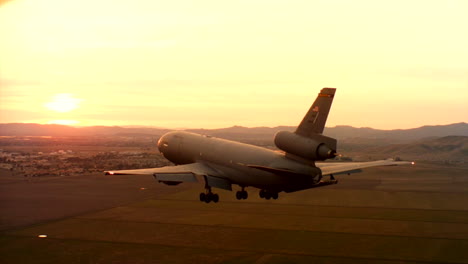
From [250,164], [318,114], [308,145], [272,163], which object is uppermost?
[318,114]

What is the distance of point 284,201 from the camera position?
127 meters

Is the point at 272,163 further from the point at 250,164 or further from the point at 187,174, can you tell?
the point at 187,174

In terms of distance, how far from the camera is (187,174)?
186 ft

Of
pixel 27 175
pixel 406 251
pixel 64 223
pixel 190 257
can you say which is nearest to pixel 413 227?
pixel 406 251

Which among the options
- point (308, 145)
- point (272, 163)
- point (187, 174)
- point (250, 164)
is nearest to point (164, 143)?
point (187, 174)

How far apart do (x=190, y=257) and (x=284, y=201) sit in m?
51.4

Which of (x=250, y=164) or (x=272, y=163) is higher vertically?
(x=272, y=163)

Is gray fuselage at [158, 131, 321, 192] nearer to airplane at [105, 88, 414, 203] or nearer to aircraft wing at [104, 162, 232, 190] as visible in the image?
airplane at [105, 88, 414, 203]

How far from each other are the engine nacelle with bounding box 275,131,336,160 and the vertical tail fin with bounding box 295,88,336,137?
65 cm

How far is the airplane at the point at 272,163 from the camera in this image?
49.1 metres

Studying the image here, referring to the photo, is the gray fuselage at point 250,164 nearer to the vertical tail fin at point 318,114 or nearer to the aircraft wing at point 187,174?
the aircraft wing at point 187,174

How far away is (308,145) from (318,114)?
9.81ft

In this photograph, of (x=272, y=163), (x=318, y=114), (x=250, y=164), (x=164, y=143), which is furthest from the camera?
(x=164, y=143)

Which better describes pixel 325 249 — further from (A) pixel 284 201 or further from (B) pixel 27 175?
(B) pixel 27 175
